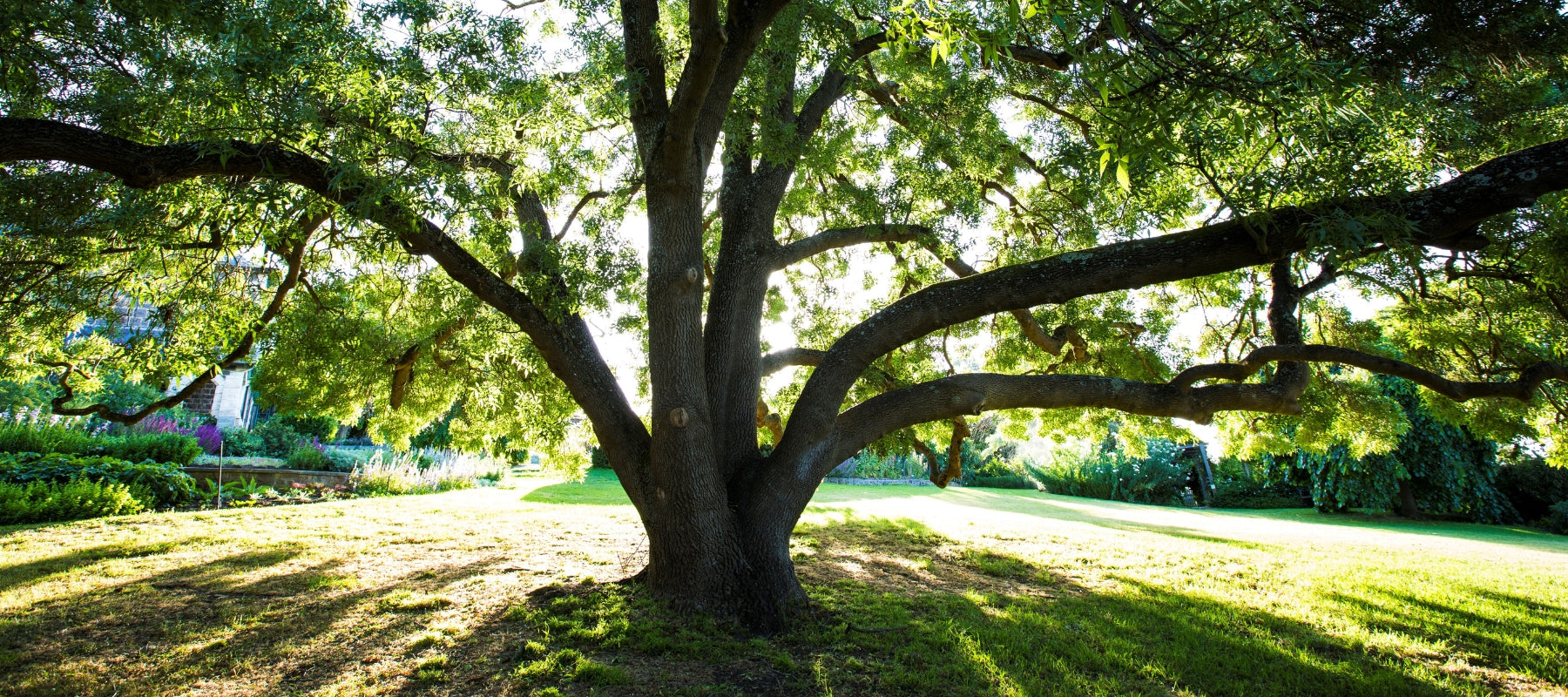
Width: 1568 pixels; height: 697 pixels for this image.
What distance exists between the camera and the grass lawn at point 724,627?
13.5 feet

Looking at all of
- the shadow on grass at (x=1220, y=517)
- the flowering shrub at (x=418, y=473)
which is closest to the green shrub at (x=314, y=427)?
the flowering shrub at (x=418, y=473)

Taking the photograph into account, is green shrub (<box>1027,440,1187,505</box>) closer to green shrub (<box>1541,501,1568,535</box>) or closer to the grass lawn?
green shrub (<box>1541,501,1568,535</box>)

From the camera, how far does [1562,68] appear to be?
458 centimetres

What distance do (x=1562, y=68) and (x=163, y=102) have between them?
9379 millimetres

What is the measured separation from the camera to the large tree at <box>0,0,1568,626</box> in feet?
13.3

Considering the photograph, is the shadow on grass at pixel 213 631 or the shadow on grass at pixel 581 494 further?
the shadow on grass at pixel 581 494

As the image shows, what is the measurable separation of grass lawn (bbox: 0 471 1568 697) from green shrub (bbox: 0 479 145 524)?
688 millimetres

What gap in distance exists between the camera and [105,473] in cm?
1034

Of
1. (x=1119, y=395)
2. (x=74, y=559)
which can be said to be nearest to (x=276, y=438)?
(x=74, y=559)

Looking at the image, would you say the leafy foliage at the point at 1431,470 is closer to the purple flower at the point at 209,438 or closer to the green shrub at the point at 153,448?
the green shrub at the point at 153,448

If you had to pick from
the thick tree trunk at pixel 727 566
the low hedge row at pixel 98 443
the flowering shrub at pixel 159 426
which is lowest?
the thick tree trunk at pixel 727 566

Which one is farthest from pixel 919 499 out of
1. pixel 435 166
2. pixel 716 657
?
pixel 435 166

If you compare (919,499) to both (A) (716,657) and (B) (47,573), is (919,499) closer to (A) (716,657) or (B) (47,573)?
(A) (716,657)

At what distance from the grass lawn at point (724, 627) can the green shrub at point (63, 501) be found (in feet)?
2.26
